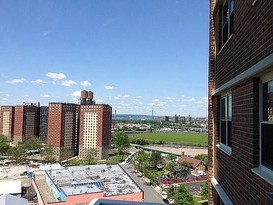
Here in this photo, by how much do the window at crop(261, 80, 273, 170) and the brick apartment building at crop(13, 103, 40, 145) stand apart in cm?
6048

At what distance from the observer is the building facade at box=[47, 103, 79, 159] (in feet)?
162

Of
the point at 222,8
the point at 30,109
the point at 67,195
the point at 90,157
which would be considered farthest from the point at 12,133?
the point at 222,8

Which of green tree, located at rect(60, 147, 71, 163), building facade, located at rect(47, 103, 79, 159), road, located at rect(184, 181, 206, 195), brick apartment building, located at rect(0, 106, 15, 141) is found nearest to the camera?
road, located at rect(184, 181, 206, 195)

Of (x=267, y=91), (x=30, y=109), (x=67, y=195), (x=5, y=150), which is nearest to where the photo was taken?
(x=267, y=91)

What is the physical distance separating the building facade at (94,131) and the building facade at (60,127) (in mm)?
2067

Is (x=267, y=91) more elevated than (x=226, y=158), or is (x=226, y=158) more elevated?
(x=267, y=91)

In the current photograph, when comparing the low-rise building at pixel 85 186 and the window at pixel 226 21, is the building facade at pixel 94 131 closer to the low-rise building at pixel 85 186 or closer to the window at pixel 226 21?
the low-rise building at pixel 85 186

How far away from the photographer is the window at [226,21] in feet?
11.1

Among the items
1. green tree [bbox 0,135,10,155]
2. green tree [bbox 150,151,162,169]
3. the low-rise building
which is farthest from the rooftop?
green tree [bbox 0,135,10,155]

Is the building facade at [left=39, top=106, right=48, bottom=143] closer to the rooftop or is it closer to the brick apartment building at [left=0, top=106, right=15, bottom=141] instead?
the brick apartment building at [left=0, top=106, right=15, bottom=141]

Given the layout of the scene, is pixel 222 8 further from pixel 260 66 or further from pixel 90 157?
pixel 90 157

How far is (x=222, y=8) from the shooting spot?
4.07 meters

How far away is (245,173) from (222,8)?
2558 millimetres

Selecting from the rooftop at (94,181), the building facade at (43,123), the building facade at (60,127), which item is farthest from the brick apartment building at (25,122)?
the rooftop at (94,181)
